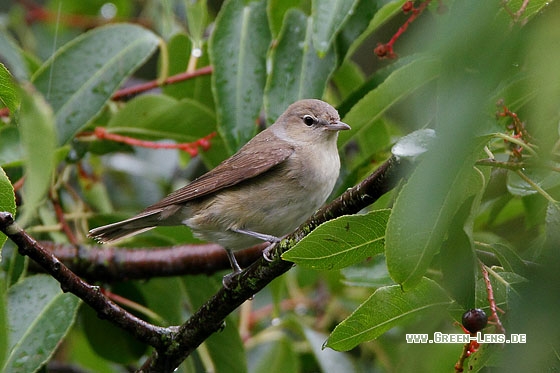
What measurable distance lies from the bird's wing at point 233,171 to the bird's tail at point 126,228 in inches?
2.8

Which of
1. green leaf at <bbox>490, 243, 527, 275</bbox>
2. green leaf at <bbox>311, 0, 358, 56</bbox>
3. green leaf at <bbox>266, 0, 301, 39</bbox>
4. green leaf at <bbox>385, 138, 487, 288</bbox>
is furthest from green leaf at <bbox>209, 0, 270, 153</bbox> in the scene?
green leaf at <bbox>385, 138, 487, 288</bbox>

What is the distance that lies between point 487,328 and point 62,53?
2.53 metres

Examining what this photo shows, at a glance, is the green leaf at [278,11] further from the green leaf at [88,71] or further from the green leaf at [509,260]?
the green leaf at [509,260]

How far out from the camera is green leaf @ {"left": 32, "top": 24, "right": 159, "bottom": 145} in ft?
12.0

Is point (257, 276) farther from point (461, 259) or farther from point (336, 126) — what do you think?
point (336, 126)

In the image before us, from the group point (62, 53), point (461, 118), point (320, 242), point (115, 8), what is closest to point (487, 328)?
point (320, 242)

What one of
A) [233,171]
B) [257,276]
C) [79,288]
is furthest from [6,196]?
[233,171]

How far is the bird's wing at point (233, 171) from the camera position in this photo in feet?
13.0

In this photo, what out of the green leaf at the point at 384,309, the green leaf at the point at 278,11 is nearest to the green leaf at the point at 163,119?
the green leaf at the point at 278,11

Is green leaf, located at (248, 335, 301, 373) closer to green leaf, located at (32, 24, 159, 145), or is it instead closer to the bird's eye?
the bird's eye

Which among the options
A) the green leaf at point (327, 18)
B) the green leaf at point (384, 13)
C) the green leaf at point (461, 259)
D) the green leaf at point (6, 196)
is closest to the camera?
the green leaf at point (6, 196)

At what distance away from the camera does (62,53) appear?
3836 millimetres

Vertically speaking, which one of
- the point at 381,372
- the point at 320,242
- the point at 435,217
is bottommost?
the point at 381,372

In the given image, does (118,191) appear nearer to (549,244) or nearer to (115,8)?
(115,8)
